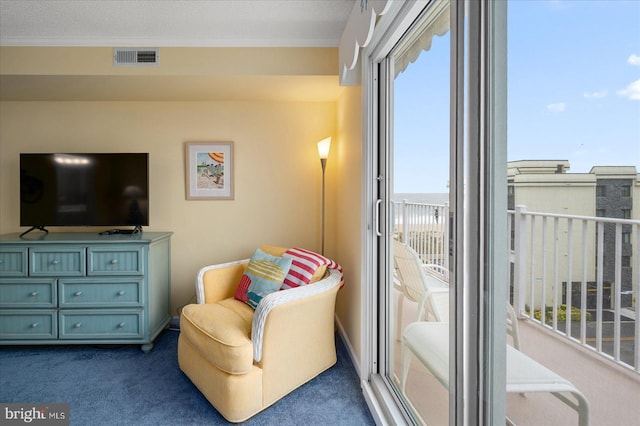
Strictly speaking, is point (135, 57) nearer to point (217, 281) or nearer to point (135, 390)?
point (217, 281)

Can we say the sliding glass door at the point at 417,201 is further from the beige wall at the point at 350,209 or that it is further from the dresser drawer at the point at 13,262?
the dresser drawer at the point at 13,262

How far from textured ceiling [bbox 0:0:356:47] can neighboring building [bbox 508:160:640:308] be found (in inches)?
71.9

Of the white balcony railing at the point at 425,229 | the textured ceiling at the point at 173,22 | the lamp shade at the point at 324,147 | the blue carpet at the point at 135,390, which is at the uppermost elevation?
the textured ceiling at the point at 173,22

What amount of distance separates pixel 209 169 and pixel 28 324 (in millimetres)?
1864

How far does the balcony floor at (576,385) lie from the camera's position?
682 mm

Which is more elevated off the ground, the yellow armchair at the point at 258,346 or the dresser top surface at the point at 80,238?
the dresser top surface at the point at 80,238

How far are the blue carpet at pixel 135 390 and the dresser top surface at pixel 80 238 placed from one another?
88cm

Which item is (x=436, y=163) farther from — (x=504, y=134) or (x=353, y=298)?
(x=353, y=298)

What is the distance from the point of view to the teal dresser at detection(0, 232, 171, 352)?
8.85 ft

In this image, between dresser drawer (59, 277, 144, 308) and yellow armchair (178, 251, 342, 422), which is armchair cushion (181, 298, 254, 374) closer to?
yellow armchair (178, 251, 342, 422)

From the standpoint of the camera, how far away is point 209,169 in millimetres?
3252

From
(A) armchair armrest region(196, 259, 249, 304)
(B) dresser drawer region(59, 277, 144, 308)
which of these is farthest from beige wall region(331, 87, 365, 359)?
(B) dresser drawer region(59, 277, 144, 308)

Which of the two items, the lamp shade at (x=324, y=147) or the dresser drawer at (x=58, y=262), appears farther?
the lamp shade at (x=324, y=147)

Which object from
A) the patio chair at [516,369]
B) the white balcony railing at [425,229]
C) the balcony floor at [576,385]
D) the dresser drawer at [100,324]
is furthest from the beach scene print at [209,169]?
the balcony floor at [576,385]
